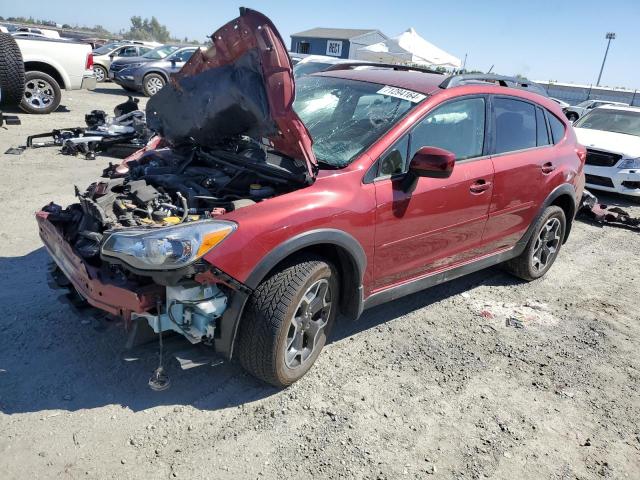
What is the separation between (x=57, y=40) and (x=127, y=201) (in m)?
10.6

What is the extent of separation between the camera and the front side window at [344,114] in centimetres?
344

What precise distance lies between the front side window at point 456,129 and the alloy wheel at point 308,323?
1.14 meters

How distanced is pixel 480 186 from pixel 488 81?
1.10m

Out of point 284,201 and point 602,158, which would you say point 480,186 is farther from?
point 602,158

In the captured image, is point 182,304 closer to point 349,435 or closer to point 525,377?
point 349,435

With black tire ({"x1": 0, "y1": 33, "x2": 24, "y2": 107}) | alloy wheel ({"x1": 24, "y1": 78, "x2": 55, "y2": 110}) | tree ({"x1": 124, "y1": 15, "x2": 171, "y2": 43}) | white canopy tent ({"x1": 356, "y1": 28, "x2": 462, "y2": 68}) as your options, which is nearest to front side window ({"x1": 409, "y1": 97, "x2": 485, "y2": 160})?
black tire ({"x1": 0, "y1": 33, "x2": 24, "y2": 107})

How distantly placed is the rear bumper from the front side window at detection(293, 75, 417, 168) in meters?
1.41

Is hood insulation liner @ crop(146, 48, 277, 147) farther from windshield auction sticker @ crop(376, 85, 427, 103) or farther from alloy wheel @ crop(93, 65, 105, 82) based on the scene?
alloy wheel @ crop(93, 65, 105, 82)

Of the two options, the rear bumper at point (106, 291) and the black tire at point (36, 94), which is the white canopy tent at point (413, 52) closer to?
the black tire at point (36, 94)

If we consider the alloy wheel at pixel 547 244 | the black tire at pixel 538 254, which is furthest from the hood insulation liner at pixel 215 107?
the alloy wheel at pixel 547 244


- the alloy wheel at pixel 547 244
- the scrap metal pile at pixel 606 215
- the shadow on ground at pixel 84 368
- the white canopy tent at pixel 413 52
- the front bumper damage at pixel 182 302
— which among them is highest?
the white canopy tent at pixel 413 52

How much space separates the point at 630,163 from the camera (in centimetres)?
866

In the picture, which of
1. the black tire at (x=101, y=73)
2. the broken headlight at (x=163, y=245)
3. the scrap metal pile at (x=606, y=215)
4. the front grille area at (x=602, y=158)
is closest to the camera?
the broken headlight at (x=163, y=245)

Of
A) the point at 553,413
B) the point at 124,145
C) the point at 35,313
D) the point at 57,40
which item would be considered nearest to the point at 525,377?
the point at 553,413
